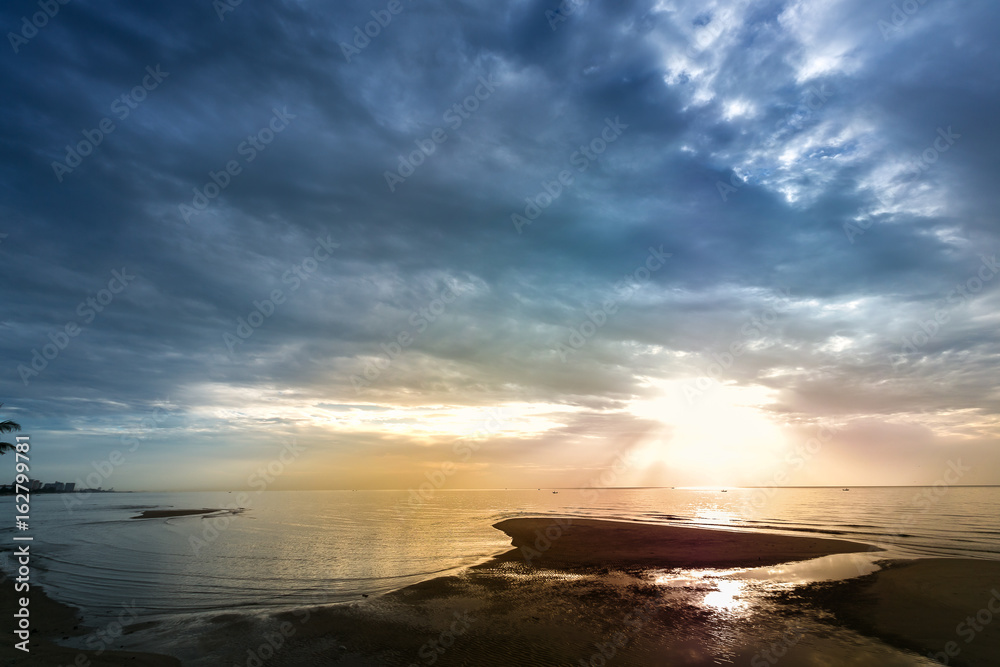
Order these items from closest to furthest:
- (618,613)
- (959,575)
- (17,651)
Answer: (17,651), (618,613), (959,575)

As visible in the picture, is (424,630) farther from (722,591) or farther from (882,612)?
(882,612)

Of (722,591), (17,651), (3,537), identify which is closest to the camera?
(17,651)

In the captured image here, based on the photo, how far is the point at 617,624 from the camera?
17.0 meters

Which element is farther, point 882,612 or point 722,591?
point 722,591

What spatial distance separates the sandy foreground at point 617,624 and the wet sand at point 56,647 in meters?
0.13

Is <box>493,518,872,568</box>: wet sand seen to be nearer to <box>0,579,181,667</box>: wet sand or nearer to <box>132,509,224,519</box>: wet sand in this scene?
<box>0,579,181,667</box>: wet sand

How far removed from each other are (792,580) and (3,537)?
67142 mm

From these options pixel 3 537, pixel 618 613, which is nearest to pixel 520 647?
pixel 618 613

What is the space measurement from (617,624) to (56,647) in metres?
18.8

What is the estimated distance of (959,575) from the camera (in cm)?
2395

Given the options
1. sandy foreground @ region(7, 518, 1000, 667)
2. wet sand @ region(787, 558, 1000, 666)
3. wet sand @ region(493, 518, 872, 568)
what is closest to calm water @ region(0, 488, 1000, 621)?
sandy foreground @ region(7, 518, 1000, 667)

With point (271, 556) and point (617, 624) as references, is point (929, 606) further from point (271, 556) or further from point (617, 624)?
point (271, 556)

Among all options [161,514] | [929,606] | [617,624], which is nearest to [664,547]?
[929,606]

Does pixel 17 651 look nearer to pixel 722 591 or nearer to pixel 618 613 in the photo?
pixel 618 613
